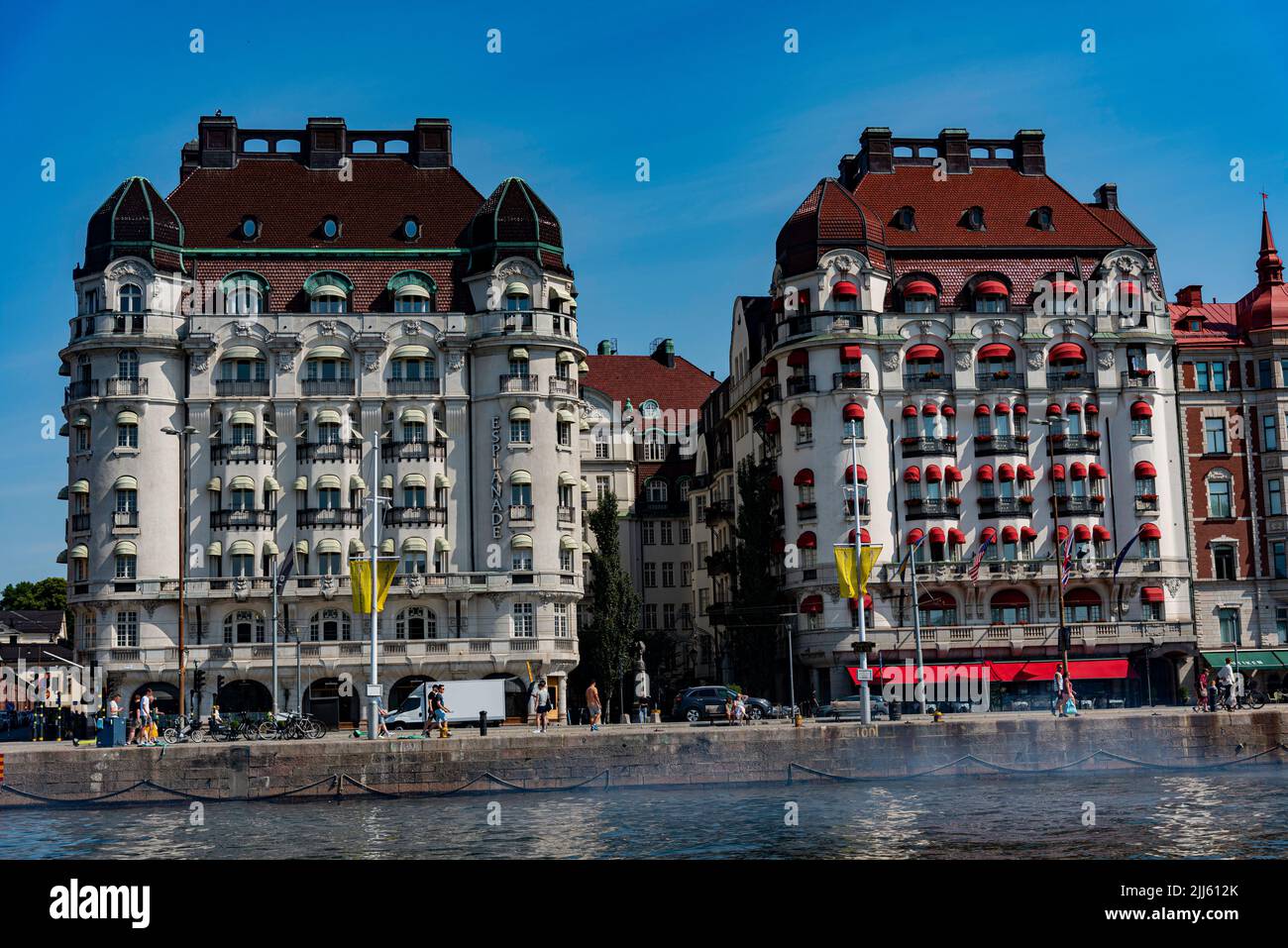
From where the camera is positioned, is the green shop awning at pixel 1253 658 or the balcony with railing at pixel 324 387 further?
the green shop awning at pixel 1253 658

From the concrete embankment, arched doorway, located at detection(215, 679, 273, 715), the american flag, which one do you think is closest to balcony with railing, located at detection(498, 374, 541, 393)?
arched doorway, located at detection(215, 679, 273, 715)

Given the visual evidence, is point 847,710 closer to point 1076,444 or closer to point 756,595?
point 756,595

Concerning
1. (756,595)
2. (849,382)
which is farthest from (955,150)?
(756,595)

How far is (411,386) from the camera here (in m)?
91.2

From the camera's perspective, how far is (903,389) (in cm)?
9731

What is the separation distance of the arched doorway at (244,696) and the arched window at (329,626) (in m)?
4.46

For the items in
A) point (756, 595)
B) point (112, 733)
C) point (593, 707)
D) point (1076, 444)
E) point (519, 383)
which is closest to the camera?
point (112, 733)

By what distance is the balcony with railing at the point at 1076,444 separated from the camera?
317 feet

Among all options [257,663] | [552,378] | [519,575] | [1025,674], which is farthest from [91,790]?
[1025,674]

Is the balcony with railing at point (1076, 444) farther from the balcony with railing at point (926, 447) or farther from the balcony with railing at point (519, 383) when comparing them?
the balcony with railing at point (519, 383)

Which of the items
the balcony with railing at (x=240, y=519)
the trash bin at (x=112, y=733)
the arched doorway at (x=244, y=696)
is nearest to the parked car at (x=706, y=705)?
the arched doorway at (x=244, y=696)

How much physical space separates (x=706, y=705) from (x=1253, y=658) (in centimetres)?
4024
